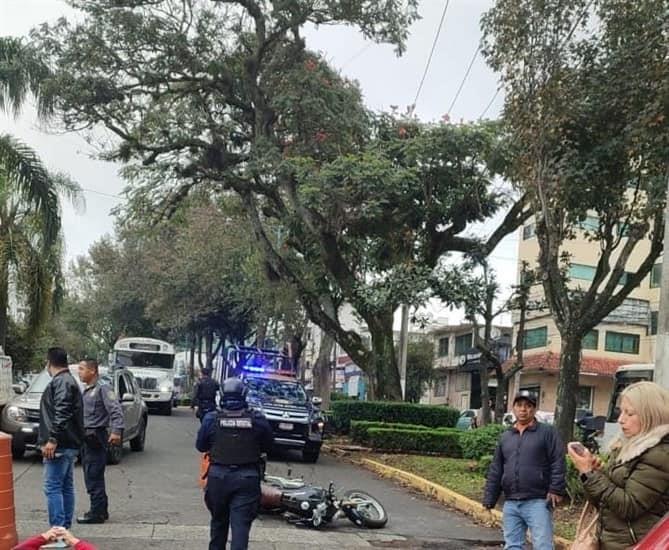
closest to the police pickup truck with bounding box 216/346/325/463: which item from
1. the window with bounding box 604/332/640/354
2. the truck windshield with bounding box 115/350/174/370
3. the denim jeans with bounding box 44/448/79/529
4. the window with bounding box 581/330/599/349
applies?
the denim jeans with bounding box 44/448/79/529

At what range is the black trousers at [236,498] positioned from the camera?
20.3 ft

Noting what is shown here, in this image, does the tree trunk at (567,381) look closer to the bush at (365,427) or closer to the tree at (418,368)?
the bush at (365,427)

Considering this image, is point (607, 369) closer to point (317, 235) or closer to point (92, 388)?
point (317, 235)

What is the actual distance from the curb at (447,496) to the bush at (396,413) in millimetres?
4608

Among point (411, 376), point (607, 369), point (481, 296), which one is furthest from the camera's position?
A: point (411, 376)

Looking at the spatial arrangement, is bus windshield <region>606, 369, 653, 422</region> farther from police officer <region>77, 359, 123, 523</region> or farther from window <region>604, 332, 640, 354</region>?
window <region>604, 332, 640, 354</region>

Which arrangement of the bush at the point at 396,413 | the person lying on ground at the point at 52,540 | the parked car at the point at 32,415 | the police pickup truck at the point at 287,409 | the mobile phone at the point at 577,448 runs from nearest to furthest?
the person lying on ground at the point at 52,540
the mobile phone at the point at 577,448
the parked car at the point at 32,415
the police pickup truck at the point at 287,409
the bush at the point at 396,413

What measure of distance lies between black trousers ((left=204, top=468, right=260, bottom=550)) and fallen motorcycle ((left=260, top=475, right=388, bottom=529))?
10.9 ft

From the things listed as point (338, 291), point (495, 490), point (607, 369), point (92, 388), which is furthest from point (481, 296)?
point (607, 369)

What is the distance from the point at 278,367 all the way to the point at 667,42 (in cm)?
1567

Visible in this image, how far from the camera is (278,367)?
24.7 meters

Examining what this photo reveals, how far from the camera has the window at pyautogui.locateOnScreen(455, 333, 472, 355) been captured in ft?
176

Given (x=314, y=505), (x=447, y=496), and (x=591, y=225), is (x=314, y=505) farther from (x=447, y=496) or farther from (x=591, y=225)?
(x=591, y=225)

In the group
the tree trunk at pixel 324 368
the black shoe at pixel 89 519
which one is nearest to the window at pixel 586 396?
the tree trunk at pixel 324 368
